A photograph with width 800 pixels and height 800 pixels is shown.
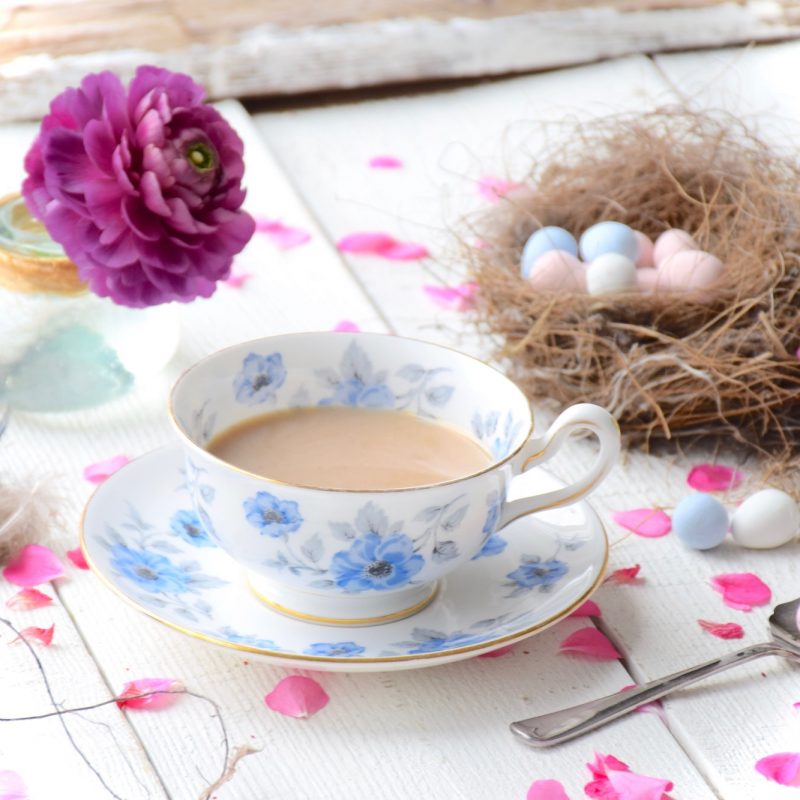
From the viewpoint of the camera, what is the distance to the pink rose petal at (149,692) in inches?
26.5

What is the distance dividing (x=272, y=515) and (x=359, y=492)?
5cm

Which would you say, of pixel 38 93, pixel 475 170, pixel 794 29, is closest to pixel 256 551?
pixel 475 170

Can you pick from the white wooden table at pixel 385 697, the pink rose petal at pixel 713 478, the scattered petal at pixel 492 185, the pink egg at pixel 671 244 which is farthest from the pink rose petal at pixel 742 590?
the scattered petal at pixel 492 185

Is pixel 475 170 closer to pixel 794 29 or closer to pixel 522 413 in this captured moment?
pixel 794 29

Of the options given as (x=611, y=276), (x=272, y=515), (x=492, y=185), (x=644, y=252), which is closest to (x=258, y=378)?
(x=272, y=515)

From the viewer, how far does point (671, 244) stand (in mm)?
1107

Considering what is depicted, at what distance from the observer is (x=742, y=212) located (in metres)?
1.13

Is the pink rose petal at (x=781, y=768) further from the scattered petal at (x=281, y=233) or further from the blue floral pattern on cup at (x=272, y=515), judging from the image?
the scattered petal at (x=281, y=233)

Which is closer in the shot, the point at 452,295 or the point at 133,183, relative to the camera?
the point at 133,183

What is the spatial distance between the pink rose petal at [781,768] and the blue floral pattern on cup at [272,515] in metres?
0.27

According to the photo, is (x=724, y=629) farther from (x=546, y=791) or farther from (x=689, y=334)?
(x=689, y=334)

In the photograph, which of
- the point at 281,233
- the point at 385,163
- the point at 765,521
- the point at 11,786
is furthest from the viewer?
the point at 385,163

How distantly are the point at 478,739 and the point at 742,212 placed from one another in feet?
2.08

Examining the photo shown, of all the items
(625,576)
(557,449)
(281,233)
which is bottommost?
(281,233)
